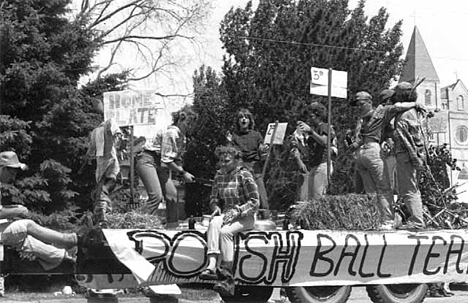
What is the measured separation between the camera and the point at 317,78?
47.3ft

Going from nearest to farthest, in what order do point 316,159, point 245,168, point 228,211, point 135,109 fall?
point 228,211, point 245,168, point 316,159, point 135,109

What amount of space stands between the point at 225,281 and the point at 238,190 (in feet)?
3.25

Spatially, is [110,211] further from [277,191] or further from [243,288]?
[277,191]

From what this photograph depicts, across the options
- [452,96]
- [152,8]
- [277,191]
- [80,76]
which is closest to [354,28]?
[277,191]

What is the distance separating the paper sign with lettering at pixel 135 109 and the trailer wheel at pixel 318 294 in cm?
526

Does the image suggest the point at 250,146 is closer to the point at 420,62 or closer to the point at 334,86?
the point at 334,86

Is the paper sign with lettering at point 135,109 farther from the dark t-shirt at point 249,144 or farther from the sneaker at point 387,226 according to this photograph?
the sneaker at point 387,226

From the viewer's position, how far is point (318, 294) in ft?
27.9

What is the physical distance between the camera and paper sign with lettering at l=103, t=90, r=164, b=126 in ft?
42.4

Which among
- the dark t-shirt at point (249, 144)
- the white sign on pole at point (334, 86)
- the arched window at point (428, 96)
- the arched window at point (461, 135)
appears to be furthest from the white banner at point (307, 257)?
the arched window at point (461, 135)

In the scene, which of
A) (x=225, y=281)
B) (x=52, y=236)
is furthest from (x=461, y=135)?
(x=52, y=236)

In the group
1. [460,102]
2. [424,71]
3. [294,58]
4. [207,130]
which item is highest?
[424,71]

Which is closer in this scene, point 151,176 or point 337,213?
point 337,213

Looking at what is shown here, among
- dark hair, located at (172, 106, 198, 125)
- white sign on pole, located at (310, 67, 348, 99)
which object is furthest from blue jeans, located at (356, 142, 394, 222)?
white sign on pole, located at (310, 67, 348, 99)
